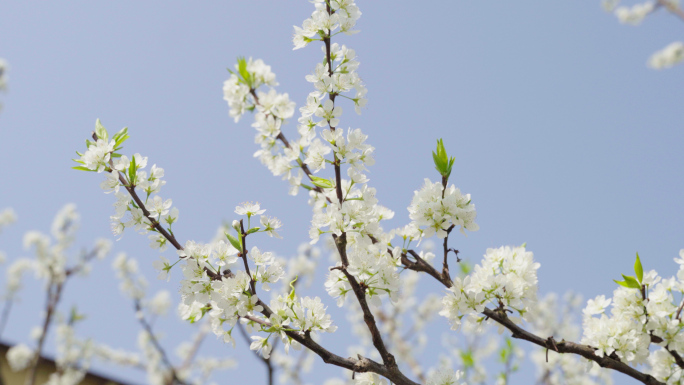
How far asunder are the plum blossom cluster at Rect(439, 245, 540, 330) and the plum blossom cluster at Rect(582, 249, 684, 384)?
0.39m

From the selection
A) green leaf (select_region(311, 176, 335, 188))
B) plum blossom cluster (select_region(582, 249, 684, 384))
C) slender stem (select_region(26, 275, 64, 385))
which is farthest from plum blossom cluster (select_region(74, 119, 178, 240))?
slender stem (select_region(26, 275, 64, 385))

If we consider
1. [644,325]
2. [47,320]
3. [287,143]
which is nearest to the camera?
[644,325]

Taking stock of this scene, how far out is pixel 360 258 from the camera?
183 cm

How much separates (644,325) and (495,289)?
0.76 metres

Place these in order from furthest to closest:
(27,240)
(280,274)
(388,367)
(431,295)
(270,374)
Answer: (431,295), (27,240), (270,374), (280,274), (388,367)

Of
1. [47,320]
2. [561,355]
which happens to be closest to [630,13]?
[561,355]

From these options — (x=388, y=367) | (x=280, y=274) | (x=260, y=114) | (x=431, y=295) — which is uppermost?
(x=431, y=295)

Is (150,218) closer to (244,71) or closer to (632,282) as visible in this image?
(244,71)

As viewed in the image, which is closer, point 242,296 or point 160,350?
point 242,296

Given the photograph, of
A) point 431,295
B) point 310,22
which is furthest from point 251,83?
point 431,295

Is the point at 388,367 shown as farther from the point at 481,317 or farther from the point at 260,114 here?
the point at 260,114

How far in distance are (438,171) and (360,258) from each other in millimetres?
483

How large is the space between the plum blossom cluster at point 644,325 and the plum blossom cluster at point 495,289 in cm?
39

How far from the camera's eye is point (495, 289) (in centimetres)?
190
